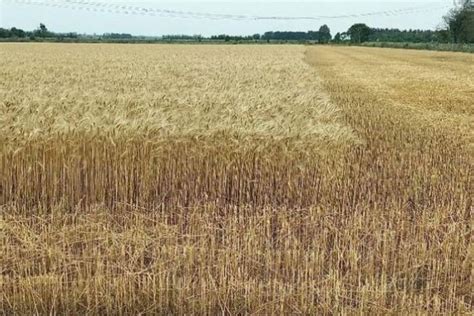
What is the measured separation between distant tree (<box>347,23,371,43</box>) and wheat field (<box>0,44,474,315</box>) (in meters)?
144

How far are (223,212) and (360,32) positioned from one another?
149997 mm

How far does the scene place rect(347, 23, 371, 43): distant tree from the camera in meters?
148

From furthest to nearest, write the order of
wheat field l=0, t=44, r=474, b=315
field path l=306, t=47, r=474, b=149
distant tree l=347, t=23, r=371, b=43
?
distant tree l=347, t=23, r=371, b=43, field path l=306, t=47, r=474, b=149, wheat field l=0, t=44, r=474, b=315

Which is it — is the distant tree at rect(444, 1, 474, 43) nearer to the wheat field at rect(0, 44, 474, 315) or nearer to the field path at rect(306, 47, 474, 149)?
the field path at rect(306, 47, 474, 149)

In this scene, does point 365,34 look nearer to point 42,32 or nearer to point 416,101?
point 42,32

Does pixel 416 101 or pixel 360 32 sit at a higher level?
pixel 360 32

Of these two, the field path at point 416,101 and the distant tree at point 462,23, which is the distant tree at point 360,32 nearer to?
the distant tree at point 462,23

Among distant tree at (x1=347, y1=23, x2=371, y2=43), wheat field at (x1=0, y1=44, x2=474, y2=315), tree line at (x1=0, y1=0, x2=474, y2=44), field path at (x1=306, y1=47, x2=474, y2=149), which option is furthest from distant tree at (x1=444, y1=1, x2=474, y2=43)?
wheat field at (x1=0, y1=44, x2=474, y2=315)

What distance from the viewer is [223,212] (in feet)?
19.2

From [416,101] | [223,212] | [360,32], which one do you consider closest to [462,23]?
[360,32]

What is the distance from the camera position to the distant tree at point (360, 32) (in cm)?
14784

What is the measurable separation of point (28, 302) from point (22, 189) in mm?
2642

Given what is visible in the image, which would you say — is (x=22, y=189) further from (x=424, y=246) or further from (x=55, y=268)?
(x=424, y=246)

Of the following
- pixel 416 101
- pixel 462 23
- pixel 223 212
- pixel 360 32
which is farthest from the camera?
pixel 360 32
